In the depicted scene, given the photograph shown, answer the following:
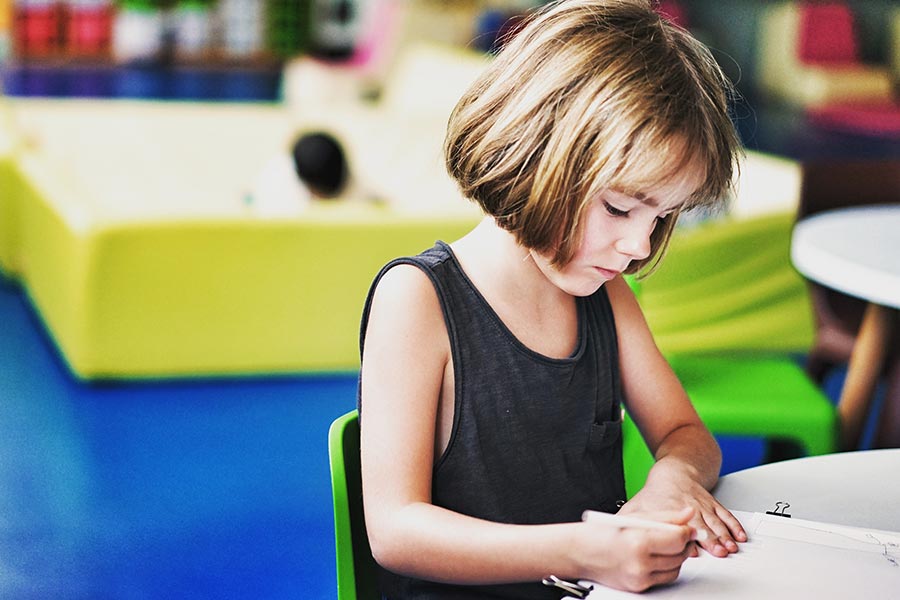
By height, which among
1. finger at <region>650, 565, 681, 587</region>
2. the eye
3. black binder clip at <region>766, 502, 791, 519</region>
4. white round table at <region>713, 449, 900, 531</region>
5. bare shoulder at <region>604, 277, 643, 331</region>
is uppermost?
the eye

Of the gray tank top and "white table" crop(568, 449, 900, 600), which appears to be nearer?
"white table" crop(568, 449, 900, 600)

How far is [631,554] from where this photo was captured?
101cm

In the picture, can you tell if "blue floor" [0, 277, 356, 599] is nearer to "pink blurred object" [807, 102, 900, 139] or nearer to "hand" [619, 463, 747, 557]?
"hand" [619, 463, 747, 557]

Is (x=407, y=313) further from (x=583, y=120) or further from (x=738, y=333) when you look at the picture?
(x=738, y=333)

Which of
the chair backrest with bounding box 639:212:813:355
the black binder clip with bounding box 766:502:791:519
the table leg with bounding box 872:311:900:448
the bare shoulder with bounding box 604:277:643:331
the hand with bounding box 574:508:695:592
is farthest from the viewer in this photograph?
the chair backrest with bounding box 639:212:813:355

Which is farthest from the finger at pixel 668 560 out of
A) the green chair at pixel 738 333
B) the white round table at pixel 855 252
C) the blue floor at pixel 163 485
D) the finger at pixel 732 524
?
the blue floor at pixel 163 485

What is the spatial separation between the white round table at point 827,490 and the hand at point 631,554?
241 millimetres

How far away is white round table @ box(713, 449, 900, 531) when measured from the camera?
1.23 m

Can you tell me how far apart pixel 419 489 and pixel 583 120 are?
398 mm

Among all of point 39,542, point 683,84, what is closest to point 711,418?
point 683,84

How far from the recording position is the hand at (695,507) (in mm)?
1120

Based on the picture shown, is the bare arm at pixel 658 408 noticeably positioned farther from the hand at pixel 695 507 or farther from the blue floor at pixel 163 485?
the blue floor at pixel 163 485

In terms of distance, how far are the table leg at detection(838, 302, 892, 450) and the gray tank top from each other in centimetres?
155

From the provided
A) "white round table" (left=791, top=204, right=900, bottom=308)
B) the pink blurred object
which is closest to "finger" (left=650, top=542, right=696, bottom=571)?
"white round table" (left=791, top=204, right=900, bottom=308)
